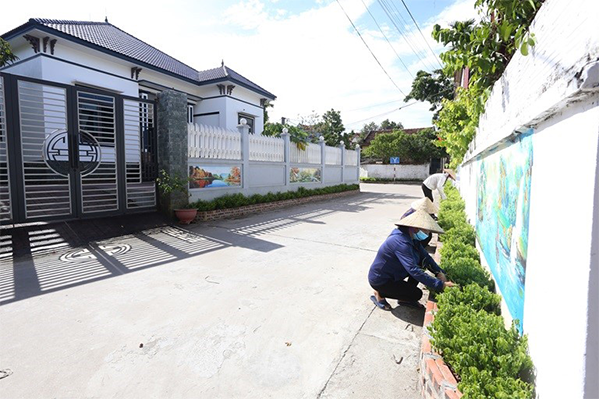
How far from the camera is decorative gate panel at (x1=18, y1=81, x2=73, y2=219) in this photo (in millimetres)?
5887

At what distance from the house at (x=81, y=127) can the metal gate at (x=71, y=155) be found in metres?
0.02

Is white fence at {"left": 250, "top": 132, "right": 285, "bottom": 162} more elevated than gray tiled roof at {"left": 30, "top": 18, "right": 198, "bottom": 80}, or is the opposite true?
gray tiled roof at {"left": 30, "top": 18, "right": 198, "bottom": 80}

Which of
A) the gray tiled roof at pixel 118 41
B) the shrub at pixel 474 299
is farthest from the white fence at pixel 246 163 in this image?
the shrub at pixel 474 299

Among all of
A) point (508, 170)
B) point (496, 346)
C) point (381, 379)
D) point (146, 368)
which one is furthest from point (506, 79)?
point (146, 368)

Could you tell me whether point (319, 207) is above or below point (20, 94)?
below

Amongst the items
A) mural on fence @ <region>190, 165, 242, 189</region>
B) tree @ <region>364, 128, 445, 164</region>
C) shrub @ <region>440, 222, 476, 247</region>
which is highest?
tree @ <region>364, 128, 445, 164</region>

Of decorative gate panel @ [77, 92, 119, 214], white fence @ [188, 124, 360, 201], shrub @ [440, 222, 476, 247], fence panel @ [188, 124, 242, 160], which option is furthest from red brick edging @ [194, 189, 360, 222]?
shrub @ [440, 222, 476, 247]

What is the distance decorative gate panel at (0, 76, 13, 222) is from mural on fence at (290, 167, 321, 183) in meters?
8.45

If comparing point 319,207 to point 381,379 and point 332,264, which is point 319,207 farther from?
point 381,379

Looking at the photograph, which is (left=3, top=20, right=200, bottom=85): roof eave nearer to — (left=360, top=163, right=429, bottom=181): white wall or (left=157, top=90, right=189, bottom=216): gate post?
(left=157, top=90, right=189, bottom=216): gate post

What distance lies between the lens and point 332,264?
5.02 m

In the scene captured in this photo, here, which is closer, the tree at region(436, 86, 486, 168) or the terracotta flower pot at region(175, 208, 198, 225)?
the tree at region(436, 86, 486, 168)

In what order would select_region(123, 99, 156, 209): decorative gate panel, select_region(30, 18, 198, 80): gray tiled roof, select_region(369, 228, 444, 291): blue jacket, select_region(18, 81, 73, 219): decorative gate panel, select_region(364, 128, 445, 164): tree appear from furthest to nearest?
select_region(364, 128, 445, 164): tree < select_region(30, 18, 198, 80): gray tiled roof < select_region(123, 99, 156, 209): decorative gate panel < select_region(18, 81, 73, 219): decorative gate panel < select_region(369, 228, 444, 291): blue jacket

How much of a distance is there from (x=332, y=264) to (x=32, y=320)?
362 centimetres
